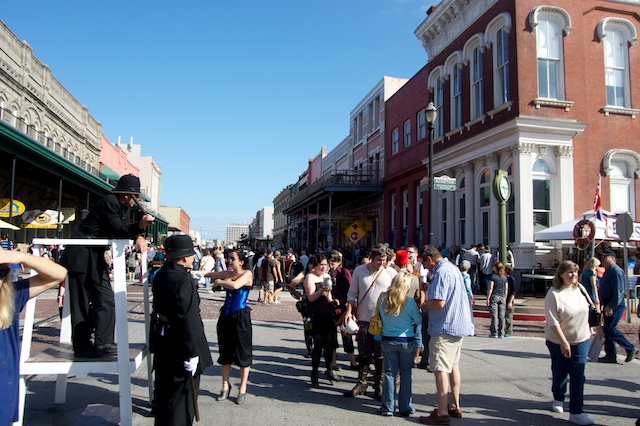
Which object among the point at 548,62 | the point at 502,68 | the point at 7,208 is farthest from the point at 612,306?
the point at 7,208

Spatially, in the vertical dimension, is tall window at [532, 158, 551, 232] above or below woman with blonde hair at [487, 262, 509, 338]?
above

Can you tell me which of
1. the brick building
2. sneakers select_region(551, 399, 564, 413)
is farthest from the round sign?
sneakers select_region(551, 399, 564, 413)

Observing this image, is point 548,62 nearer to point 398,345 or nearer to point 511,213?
point 511,213

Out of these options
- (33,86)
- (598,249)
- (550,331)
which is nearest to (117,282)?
(550,331)

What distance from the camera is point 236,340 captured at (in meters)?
5.96

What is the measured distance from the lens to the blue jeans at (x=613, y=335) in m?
8.29

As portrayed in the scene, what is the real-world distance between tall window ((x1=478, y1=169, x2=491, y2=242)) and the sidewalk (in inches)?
491

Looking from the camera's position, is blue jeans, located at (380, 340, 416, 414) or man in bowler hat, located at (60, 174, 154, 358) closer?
man in bowler hat, located at (60, 174, 154, 358)

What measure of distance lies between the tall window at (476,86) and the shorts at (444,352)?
17697 mm

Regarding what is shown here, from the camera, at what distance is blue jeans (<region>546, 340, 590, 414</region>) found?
5.34 m

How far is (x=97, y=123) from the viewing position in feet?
133

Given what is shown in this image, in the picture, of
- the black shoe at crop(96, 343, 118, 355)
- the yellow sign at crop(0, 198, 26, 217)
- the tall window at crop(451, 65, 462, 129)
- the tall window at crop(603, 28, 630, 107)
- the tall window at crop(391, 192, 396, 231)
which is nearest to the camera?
the black shoe at crop(96, 343, 118, 355)

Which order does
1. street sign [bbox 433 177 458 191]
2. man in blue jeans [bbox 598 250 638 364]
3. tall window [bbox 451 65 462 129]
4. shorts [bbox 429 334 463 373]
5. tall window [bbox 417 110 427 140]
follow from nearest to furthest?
shorts [bbox 429 334 463 373]
man in blue jeans [bbox 598 250 638 364]
street sign [bbox 433 177 458 191]
tall window [bbox 451 65 462 129]
tall window [bbox 417 110 427 140]

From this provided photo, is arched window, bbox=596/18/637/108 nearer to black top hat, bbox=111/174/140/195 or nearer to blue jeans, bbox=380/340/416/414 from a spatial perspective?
blue jeans, bbox=380/340/416/414
